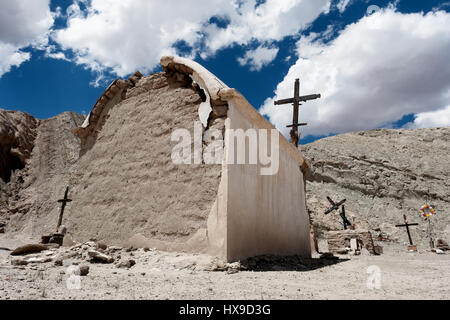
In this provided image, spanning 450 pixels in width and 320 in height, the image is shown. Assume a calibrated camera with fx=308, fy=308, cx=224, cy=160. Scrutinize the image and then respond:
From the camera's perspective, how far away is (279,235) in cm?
589

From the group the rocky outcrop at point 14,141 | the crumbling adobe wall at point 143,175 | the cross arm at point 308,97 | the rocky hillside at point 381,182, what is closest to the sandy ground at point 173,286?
the crumbling adobe wall at point 143,175

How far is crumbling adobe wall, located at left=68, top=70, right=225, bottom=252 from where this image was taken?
4.39 metres

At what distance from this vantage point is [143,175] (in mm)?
5094

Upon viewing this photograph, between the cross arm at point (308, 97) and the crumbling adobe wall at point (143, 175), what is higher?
the cross arm at point (308, 97)

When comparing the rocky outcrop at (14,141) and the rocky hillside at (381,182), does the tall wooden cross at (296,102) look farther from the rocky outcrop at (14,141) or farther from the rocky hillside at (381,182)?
the rocky outcrop at (14,141)

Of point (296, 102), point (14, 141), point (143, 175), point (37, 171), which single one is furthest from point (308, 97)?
point (14, 141)

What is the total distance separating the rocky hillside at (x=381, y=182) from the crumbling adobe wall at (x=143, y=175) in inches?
765

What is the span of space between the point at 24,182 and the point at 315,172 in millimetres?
23848

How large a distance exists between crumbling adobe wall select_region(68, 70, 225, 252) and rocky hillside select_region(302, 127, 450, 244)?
63.7 feet

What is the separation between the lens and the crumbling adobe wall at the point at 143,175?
14.4ft

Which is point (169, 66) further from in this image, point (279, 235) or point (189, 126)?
point (279, 235)

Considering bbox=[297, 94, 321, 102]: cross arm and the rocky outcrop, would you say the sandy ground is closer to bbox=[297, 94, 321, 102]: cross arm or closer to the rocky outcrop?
bbox=[297, 94, 321, 102]: cross arm

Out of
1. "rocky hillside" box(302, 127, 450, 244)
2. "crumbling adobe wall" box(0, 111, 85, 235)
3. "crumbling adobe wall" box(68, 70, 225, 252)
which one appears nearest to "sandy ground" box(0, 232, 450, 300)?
"crumbling adobe wall" box(68, 70, 225, 252)

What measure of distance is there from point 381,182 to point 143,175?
3041cm
